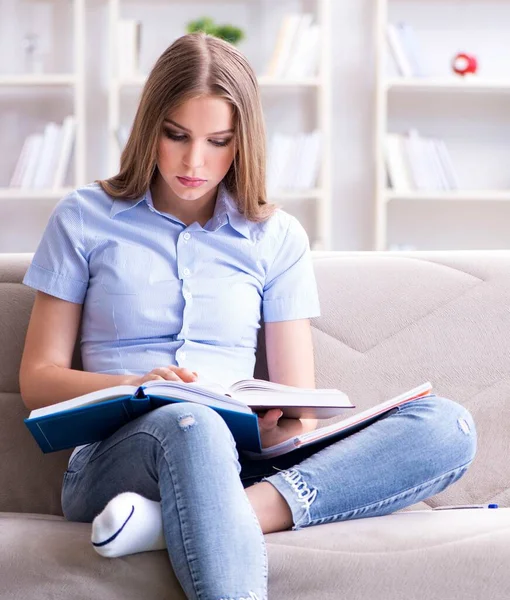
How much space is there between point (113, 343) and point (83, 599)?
47cm

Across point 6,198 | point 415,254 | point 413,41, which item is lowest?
point 6,198

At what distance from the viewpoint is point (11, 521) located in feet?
4.61

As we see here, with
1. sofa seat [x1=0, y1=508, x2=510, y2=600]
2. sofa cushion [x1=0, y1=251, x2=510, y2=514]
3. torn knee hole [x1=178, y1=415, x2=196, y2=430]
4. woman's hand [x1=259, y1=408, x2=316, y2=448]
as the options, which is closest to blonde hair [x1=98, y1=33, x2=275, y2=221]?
sofa cushion [x1=0, y1=251, x2=510, y2=514]

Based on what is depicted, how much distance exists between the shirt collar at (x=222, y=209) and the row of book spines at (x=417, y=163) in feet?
7.56

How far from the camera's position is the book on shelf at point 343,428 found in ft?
4.43

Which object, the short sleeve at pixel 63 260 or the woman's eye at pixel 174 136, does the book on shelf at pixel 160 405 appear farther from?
the woman's eye at pixel 174 136

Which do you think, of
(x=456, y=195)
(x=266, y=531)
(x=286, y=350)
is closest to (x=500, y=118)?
(x=456, y=195)

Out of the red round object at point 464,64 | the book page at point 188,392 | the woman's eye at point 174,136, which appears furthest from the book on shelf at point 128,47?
the book page at point 188,392

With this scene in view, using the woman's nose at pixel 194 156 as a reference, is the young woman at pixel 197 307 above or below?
below

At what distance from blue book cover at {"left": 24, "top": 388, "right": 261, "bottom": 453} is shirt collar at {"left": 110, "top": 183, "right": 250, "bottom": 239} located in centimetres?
41

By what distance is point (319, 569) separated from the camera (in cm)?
120

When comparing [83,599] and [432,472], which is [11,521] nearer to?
[83,599]

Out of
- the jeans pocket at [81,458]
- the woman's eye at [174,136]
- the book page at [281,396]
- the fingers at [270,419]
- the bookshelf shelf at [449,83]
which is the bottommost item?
the jeans pocket at [81,458]

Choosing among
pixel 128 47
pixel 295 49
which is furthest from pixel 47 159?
pixel 295 49
